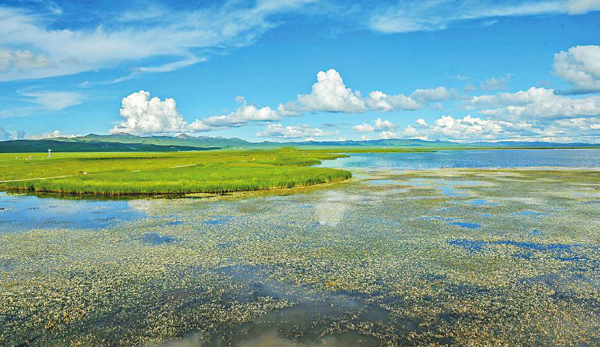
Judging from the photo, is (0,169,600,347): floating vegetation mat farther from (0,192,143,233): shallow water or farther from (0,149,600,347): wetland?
(0,192,143,233): shallow water

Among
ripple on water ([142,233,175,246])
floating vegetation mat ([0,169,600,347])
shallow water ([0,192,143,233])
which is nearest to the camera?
floating vegetation mat ([0,169,600,347])

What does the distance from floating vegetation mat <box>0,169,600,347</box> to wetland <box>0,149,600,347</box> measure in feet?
0.18

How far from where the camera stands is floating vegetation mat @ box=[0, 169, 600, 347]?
9.78m

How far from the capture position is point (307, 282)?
43.3ft

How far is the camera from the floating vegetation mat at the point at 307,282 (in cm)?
978

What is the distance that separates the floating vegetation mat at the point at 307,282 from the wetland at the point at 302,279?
0.06 m

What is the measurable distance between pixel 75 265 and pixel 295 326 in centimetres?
1026

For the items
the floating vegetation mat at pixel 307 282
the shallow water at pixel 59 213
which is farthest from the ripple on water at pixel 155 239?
the shallow water at pixel 59 213

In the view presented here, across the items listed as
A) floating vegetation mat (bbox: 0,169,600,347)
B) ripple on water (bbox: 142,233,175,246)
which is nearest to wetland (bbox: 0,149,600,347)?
floating vegetation mat (bbox: 0,169,600,347)

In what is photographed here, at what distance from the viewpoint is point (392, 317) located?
10547 mm

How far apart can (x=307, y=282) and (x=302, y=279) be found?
0.33m

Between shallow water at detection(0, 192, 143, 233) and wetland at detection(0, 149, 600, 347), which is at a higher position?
shallow water at detection(0, 192, 143, 233)

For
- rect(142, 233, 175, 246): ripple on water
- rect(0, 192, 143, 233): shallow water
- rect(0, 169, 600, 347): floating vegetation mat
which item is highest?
rect(0, 192, 143, 233): shallow water

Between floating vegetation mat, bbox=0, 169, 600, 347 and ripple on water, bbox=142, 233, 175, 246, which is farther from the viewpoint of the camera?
ripple on water, bbox=142, 233, 175, 246
